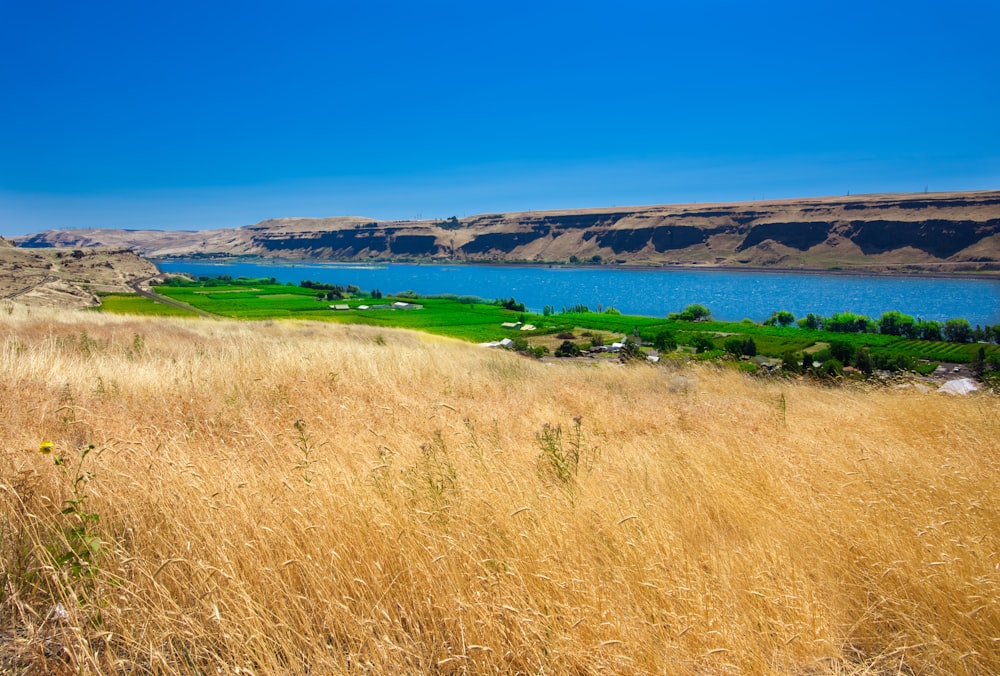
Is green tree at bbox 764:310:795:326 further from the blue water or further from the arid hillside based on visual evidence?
the arid hillside

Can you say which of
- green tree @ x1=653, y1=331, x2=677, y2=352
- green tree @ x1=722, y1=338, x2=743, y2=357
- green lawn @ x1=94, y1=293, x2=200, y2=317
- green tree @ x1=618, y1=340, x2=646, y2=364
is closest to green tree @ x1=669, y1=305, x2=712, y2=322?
green tree @ x1=653, y1=331, x2=677, y2=352

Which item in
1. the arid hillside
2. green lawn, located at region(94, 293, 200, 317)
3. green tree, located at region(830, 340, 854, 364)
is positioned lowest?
green tree, located at region(830, 340, 854, 364)

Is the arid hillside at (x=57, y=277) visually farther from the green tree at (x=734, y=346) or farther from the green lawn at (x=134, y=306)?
the green tree at (x=734, y=346)

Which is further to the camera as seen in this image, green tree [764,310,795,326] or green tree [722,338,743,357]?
green tree [764,310,795,326]

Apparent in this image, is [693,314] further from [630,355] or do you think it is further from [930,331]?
[630,355]

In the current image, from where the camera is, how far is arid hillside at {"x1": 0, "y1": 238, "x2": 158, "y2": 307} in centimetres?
4675

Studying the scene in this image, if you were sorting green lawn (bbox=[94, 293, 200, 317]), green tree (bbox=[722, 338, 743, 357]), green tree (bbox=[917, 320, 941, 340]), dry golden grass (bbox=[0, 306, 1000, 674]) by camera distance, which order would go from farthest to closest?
1. green tree (bbox=[917, 320, 941, 340])
2. green tree (bbox=[722, 338, 743, 357])
3. green lawn (bbox=[94, 293, 200, 317])
4. dry golden grass (bbox=[0, 306, 1000, 674])

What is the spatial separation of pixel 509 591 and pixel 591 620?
0.40 m

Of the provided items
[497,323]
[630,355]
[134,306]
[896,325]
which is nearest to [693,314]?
[896,325]

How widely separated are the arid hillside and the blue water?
216ft

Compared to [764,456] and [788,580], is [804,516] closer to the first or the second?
[788,580]

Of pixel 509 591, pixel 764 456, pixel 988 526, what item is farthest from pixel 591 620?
pixel 764 456

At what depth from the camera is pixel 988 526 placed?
359 centimetres

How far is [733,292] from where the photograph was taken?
137 metres
